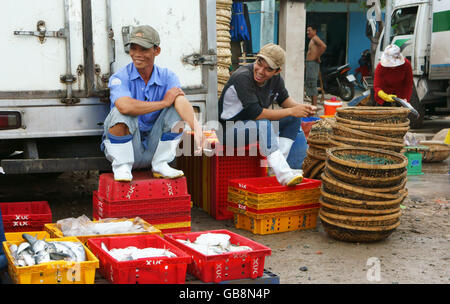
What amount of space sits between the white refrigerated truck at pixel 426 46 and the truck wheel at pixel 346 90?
15.2 feet

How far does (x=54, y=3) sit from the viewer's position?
4.74 m

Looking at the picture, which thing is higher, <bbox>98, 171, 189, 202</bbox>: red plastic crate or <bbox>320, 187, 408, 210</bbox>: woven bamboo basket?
<bbox>98, 171, 189, 202</bbox>: red plastic crate

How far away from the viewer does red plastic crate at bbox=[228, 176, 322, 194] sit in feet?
16.3

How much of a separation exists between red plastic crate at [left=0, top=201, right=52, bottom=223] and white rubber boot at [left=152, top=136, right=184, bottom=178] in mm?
923

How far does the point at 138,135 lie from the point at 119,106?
12.6 inches

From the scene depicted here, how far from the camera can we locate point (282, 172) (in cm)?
513

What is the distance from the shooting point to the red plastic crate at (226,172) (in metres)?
5.46

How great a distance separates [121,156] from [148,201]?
0.42 m

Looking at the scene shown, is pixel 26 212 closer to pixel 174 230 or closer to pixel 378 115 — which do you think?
pixel 174 230

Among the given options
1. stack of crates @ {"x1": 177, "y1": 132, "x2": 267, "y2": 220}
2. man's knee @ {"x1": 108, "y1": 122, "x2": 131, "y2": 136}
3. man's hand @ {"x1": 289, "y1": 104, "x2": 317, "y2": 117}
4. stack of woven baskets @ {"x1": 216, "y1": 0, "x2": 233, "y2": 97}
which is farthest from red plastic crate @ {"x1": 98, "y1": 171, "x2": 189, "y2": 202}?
stack of woven baskets @ {"x1": 216, "y1": 0, "x2": 233, "y2": 97}

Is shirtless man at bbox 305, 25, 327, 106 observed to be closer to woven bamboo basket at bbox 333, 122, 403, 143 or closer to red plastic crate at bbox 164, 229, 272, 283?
woven bamboo basket at bbox 333, 122, 403, 143

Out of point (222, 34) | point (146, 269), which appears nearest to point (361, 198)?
point (146, 269)
